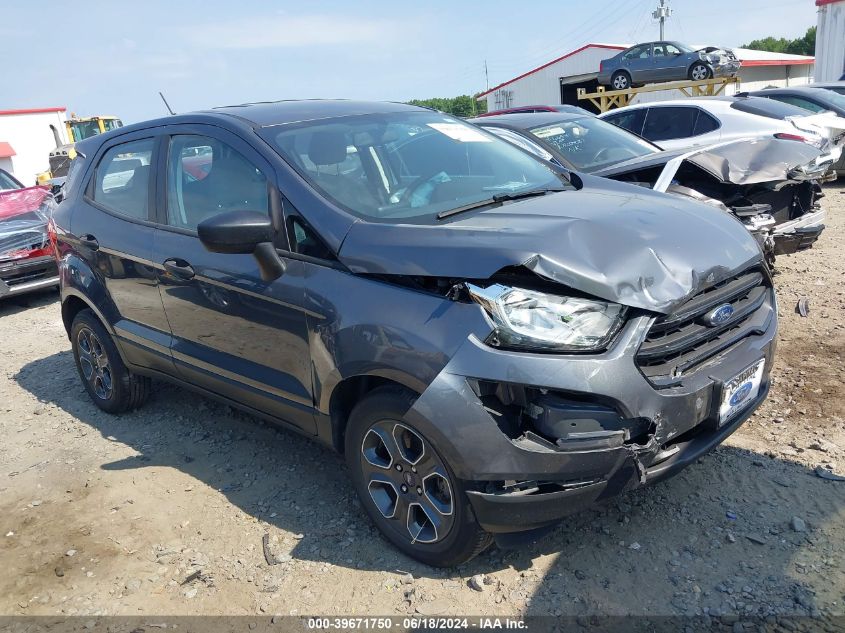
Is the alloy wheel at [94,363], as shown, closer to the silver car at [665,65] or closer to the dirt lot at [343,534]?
the dirt lot at [343,534]

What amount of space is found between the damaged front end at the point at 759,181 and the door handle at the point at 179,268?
10.8 feet

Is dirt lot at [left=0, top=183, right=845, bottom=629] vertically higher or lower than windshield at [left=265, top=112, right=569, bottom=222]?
lower

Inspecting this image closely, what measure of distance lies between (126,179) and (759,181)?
4.36m

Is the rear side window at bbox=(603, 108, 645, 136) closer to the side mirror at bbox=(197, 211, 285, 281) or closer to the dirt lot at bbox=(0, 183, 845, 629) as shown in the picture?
the dirt lot at bbox=(0, 183, 845, 629)

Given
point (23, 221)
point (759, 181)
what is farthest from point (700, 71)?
point (23, 221)

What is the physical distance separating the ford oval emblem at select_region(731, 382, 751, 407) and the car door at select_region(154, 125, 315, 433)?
1.78 metres

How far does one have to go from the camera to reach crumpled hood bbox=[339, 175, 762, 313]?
8.14 ft

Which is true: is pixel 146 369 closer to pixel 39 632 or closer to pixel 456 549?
pixel 39 632

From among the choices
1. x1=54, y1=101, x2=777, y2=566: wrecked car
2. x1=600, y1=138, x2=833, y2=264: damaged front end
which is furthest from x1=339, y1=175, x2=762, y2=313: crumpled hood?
x1=600, y1=138, x2=833, y2=264: damaged front end

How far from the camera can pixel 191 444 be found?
14.1 ft

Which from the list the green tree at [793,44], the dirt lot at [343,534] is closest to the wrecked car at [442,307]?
the dirt lot at [343,534]

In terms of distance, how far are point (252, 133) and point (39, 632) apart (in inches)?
92.8

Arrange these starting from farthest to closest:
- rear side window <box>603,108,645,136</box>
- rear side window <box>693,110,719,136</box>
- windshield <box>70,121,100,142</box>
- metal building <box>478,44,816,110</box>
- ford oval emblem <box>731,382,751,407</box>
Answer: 1. metal building <box>478,44,816,110</box>
2. windshield <box>70,121,100,142</box>
3. rear side window <box>603,108,645,136</box>
4. rear side window <box>693,110,719,136</box>
5. ford oval emblem <box>731,382,751,407</box>

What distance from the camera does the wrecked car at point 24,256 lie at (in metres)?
8.08
